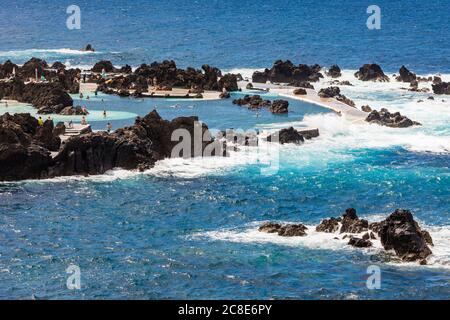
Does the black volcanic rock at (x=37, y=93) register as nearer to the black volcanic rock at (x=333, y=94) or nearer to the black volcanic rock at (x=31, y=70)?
the black volcanic rock at (x=31, y=70)

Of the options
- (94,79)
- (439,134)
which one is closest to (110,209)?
(439,134)

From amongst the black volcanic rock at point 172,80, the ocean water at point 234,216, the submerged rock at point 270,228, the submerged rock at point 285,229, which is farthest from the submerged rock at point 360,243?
the black volcanic rock at point 172,80

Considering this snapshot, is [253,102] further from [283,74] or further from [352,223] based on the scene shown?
[352,223]

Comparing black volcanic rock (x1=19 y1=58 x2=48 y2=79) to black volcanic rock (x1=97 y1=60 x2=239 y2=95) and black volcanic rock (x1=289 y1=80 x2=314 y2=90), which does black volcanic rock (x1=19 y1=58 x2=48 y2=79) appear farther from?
black volcanic rock (x1=289 y1=80 x2=314 y2=90)

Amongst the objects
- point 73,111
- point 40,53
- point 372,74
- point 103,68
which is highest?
point 40,53

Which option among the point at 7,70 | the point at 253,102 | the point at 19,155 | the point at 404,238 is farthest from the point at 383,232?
the point at 7,70

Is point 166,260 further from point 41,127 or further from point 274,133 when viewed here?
point 274,133
